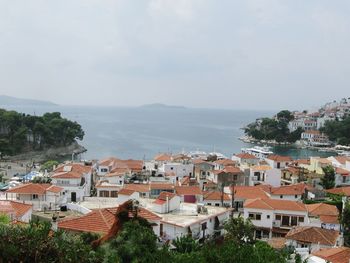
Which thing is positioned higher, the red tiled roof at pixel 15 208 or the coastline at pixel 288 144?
the red tiled roof at pixel 15 208

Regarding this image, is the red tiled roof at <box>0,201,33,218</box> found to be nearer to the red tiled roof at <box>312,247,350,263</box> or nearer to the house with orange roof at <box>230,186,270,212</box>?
the red tiled roof at <box>312,247,350,263</box>

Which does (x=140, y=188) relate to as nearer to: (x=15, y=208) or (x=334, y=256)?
(x=15, y=208)

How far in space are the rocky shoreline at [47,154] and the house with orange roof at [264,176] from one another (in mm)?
34828

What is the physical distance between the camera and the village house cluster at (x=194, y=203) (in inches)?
796

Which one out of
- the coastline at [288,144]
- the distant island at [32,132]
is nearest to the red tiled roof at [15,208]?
the distant island at [32,132]

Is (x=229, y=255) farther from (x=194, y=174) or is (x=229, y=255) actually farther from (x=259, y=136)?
(x=259, y=136)

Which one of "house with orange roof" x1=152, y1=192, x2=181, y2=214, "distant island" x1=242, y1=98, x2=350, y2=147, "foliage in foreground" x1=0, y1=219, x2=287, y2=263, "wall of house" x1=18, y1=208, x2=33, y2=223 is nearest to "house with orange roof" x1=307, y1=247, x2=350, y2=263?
"foliage in foreground" x1=0, y1=219, x2=287, y2=263

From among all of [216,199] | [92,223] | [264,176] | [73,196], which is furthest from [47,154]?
[92,223]

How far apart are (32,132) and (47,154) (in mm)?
3934

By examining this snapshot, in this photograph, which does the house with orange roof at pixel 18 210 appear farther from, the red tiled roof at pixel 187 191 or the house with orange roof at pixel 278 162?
the house with orange roof at pixel 278 162

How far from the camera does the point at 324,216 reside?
26.2 metres

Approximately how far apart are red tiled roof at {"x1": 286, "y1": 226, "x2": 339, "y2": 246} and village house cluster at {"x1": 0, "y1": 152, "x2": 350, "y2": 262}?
3 cm

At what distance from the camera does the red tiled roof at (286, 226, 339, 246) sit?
831 inches

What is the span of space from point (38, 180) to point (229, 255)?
25788mm
